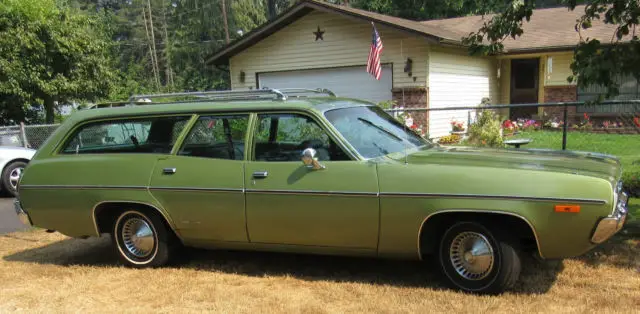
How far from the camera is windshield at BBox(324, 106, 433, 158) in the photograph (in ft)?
14.9

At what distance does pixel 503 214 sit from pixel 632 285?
1282 millimetres

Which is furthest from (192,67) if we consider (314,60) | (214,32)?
(314,60)

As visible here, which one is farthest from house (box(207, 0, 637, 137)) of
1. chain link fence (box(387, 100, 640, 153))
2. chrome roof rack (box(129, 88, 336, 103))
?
chrome roof rack (box(129, 88, 336, 103))

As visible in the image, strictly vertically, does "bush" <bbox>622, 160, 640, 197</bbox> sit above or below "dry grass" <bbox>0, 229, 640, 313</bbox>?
above

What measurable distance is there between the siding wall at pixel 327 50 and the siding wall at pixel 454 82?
0.58m

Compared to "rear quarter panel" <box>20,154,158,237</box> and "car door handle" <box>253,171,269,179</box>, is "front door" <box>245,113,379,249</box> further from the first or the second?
"rear quarter panel" <box>20,154,158,237</box>

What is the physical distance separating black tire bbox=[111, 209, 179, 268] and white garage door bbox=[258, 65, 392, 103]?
10.7 m

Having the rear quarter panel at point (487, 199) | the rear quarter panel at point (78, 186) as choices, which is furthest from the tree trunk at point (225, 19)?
the rear quarter panel at point (487, 199)

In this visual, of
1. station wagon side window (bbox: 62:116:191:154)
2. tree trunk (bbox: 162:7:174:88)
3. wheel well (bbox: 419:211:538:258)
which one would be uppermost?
tree trunk (bbox: 162:7:174:88)

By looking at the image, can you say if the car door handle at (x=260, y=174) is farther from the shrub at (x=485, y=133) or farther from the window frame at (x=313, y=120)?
the shrub at (x=485, y=133)

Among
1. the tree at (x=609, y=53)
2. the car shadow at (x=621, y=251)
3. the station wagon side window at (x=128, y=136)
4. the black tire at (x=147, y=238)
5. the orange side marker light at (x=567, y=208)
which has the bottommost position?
the car shadow at (x=621, y=251)

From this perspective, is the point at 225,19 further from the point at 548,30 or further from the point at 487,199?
the point at 487,199

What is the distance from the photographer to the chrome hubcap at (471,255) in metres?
4.06

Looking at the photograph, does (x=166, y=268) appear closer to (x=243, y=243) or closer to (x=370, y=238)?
(x=243, y=243)
